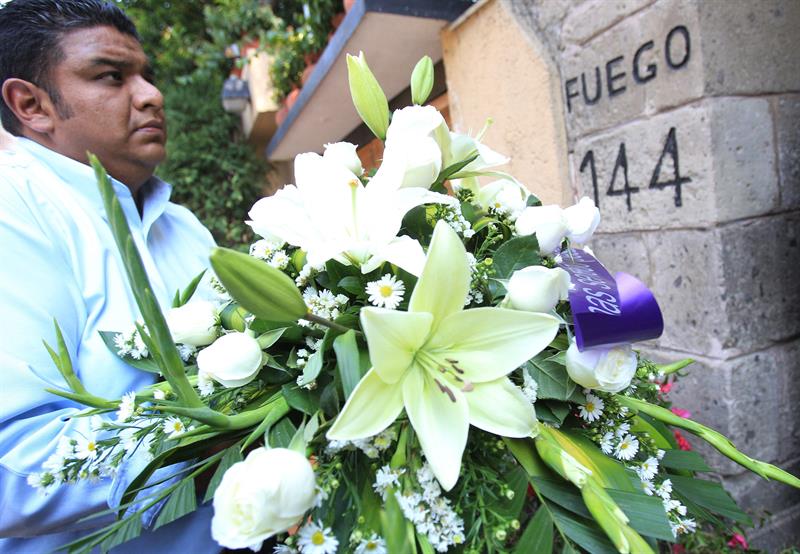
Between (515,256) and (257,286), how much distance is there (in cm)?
35

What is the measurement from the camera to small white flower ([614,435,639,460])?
0.64 metres

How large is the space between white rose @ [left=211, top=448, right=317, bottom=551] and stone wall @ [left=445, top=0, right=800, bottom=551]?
141cm

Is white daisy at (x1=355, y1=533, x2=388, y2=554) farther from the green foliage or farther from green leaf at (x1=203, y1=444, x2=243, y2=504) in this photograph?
the green foliage

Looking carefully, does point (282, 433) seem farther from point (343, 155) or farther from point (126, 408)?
point (343, 155)

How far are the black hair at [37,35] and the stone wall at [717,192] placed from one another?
1.44 metres

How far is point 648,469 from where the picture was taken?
0.64 m

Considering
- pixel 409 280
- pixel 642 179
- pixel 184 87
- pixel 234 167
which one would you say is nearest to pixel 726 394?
pixel 642 179

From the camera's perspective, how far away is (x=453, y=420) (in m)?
0.53

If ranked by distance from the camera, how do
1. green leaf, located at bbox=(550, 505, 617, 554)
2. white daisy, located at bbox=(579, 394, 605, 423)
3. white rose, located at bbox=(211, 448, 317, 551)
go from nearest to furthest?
1. white rose, located at bbox=(211, 448, 317, 551)
2. green leaf, located at bbox=(550, 505, 617, 554)
3. white daisy, located at bbox=(579, 394, 605, 423)

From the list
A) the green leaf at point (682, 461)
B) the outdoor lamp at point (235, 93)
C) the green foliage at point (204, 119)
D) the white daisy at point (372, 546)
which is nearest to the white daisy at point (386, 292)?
the white daisy at point (372, 546)

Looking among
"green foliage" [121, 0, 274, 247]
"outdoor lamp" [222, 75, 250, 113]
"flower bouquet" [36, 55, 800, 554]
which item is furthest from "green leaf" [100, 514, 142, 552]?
"outdoor lamp" [222, 75, 250, 113]

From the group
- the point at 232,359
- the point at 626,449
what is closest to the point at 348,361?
the point at 232,359

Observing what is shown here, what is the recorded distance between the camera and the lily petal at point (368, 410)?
483 millimetres

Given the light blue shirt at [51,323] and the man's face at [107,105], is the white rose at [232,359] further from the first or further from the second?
the man's face at [107,105]
